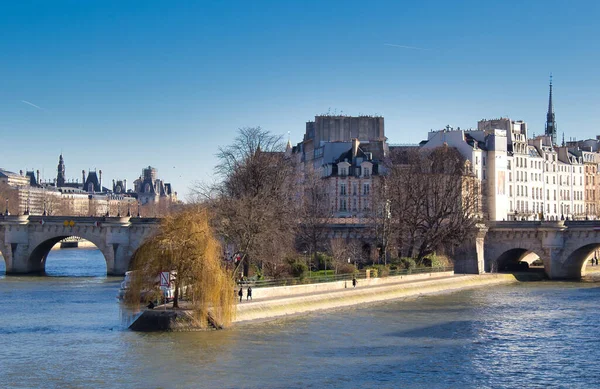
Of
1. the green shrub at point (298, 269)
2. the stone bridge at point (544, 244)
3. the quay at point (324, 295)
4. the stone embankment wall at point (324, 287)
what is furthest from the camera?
the stone bridge at point (544, 244)

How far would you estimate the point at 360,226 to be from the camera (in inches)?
3068

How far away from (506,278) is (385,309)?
2437cm

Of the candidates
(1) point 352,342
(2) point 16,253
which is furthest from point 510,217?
(1) point 352,342

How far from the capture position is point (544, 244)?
255ft

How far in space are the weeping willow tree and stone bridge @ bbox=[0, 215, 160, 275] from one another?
35711 mm

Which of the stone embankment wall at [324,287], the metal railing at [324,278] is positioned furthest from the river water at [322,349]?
the metal railing at [324,278]

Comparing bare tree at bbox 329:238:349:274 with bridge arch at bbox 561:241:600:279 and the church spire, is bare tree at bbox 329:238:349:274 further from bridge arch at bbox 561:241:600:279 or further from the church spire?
the church spire

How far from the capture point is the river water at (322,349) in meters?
33.3

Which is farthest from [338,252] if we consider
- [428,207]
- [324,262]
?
[428,207]

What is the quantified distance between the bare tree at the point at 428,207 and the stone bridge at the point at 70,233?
1903 centimetres

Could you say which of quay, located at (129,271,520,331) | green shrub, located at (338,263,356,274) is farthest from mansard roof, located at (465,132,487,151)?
green shrub, located at (338,263,356,274)

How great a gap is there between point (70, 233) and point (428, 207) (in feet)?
92.8

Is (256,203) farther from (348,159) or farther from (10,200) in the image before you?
→ (10,200)

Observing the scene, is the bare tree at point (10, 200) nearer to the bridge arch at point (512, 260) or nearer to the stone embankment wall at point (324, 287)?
the bridge arch at point (512, 260)
